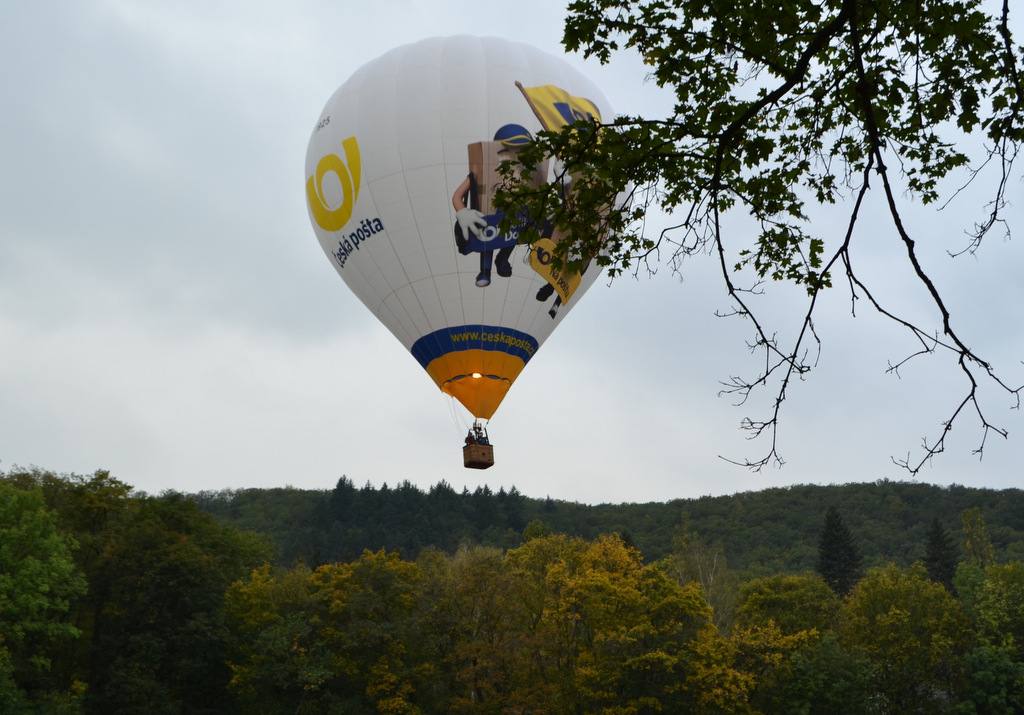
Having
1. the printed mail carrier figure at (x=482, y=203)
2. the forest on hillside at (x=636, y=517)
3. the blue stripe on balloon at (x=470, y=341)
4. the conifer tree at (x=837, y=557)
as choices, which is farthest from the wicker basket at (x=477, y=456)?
the forest on hillside at (x=636, y=517)

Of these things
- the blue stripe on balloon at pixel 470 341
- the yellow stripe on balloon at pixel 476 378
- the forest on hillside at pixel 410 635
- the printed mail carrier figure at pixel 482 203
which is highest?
the printed mail carrier figure at pixel 482 203

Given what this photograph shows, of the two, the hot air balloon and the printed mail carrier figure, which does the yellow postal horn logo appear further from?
the printed mail carrier figure

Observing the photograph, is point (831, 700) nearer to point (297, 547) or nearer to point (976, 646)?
point (976, 646)

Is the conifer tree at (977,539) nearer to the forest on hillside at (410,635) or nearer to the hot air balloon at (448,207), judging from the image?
the forest on hillside at (410,635)

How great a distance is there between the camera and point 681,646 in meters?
35.2

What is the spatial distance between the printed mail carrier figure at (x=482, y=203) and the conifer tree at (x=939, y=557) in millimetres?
59384

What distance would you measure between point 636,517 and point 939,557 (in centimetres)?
4960

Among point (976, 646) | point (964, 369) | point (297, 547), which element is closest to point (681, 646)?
point (976, 646)

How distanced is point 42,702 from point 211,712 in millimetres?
7051

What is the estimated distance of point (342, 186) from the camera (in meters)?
30.2

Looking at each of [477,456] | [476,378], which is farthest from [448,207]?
[477,456]

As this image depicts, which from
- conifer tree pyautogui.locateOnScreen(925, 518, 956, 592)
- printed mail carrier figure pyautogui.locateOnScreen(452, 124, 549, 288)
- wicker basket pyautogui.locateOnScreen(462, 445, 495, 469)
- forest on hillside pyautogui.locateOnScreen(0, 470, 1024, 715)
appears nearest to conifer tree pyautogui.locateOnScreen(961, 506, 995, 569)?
conifer tree pyautogui.locateOnScreen(925, 518, 956, 592)

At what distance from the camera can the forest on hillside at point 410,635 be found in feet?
114

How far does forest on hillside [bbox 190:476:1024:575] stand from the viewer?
365 feet
